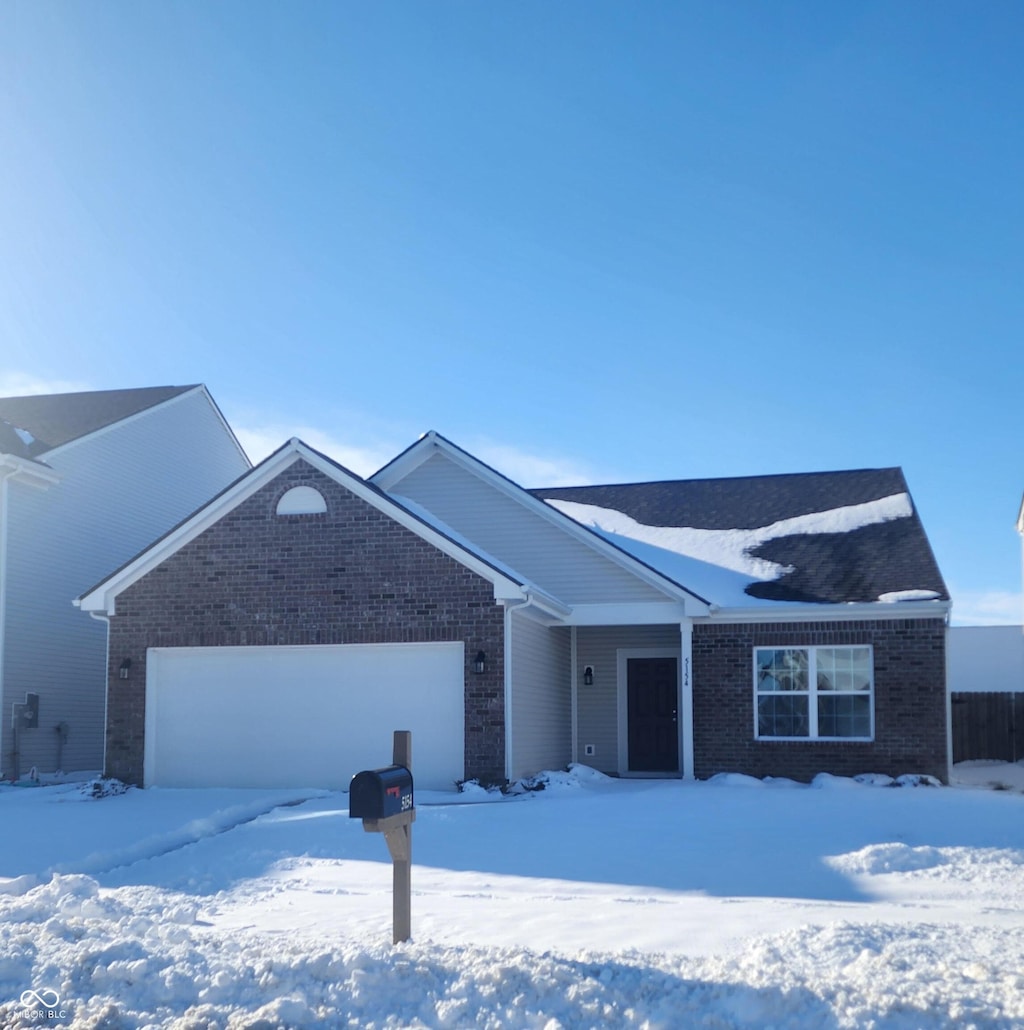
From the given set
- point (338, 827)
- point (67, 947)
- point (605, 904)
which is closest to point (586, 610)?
point (338, 827)

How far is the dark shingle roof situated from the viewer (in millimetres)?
20062

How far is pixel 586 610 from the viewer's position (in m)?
18.4

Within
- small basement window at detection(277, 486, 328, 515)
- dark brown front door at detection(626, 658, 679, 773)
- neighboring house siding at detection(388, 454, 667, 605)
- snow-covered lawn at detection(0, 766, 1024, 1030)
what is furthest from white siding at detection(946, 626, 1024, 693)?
small basement window at detection(277, 486, 328, 515)

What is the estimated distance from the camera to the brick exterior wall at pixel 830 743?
17188mm

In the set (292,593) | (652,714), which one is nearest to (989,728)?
(652,714)

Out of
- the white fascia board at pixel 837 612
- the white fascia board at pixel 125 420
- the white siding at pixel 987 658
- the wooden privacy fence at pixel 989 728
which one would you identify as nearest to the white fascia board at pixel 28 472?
the white fascia board at pixel 125 420

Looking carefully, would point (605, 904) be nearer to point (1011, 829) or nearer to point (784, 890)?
point (784, 890)


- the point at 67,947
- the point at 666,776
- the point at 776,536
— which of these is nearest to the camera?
the point at 67,947

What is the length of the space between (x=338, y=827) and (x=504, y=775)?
3692mm

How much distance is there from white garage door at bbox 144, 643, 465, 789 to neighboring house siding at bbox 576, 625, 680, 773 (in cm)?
441

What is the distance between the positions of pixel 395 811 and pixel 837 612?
11982 millimetres

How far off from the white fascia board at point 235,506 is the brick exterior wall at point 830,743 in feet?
14.6

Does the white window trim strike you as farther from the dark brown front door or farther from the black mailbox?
the black mailbox

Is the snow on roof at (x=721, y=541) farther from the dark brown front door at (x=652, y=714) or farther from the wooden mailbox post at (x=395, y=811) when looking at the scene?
the wooden mailbox post at (x=395, y=811)
